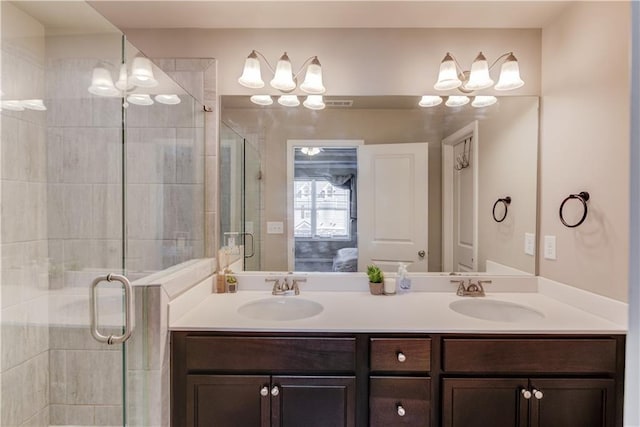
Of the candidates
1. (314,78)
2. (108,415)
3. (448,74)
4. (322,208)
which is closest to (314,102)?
(314,78)

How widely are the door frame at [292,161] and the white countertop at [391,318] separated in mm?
296

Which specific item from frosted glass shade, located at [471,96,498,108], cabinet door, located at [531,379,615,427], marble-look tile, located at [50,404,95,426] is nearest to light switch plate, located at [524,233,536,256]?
cabinet door, located at [531,379,615,427]

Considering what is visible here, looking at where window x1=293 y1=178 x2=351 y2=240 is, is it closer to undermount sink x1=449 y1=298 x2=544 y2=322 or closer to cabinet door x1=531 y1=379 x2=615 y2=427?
undermount sink x1=449 y1=298 x2=544 y2=322

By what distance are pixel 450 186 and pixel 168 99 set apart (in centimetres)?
173

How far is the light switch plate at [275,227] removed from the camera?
75.2 inches

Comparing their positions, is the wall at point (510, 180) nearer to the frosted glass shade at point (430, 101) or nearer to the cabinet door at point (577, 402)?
the frosted glass shade at point (430, 101)

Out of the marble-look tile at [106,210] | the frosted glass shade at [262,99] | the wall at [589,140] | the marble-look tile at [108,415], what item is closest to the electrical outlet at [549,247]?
the wall at [589,140]

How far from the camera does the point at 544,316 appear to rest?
57.1 inches

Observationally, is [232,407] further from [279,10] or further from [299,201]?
[279,10]

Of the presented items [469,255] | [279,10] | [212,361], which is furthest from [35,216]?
[469,255]

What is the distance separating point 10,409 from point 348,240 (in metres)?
1.95

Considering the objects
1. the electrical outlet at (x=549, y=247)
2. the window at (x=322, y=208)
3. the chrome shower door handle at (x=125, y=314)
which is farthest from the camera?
the window at (x=322, y=208)

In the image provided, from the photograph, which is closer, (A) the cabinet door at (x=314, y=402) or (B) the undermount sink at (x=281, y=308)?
(A) the cabinet door at (x=314, y=402)

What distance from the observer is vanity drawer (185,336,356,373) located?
1.28 metres
